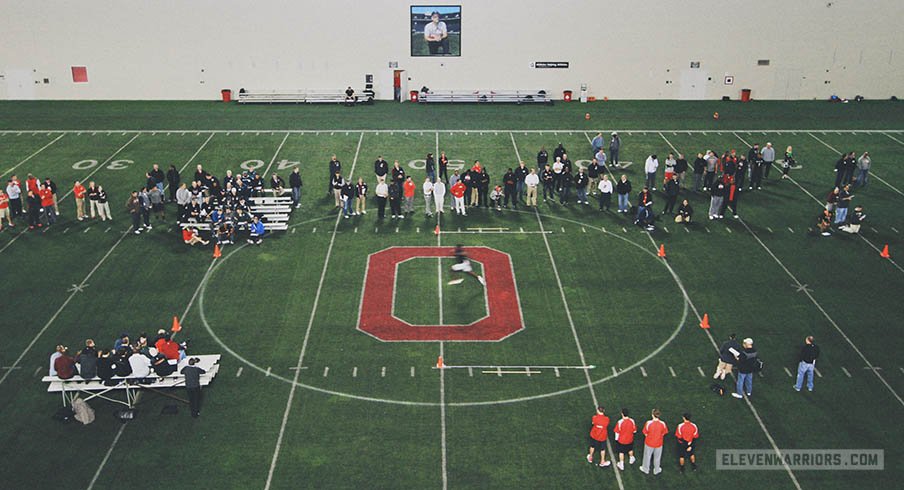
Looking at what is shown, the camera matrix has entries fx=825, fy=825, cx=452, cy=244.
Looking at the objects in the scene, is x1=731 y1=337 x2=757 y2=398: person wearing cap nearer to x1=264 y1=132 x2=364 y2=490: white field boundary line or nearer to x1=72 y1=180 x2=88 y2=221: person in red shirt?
x1=264 y1=132 x2=364 y2=490: white field boundary line

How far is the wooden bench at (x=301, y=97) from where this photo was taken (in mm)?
44062

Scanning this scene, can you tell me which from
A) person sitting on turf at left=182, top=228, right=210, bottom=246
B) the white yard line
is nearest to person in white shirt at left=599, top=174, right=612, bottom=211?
the white yard line

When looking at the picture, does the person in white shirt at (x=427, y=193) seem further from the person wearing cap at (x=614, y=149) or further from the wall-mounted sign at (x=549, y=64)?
the wall-mounted sign at (x=549, y=64)

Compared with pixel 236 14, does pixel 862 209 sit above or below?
below

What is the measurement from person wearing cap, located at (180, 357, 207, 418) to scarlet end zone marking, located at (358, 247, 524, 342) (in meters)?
4.66

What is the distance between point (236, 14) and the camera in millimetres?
44062

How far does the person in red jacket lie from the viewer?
89.9ft

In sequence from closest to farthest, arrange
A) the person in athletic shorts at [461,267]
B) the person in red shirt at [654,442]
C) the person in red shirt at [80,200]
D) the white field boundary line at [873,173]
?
the person in red shirt at [654,442] < the person in athletic shorts at [461,267] < the person in red shirt at [80,200] < the white field boundary line at [873,173]

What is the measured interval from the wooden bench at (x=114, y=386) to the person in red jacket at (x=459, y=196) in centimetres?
1205

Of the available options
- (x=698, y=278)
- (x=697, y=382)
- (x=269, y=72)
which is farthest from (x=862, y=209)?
(x=269, y=72)

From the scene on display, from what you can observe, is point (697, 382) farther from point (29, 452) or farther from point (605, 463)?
point (29, 452)

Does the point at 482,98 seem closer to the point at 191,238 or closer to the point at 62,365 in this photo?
the point at 191,238

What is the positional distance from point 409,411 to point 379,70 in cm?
3100

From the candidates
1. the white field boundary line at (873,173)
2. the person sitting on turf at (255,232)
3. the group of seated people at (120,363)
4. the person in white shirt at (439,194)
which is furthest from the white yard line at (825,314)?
the person sitting on turf at (255,232)
